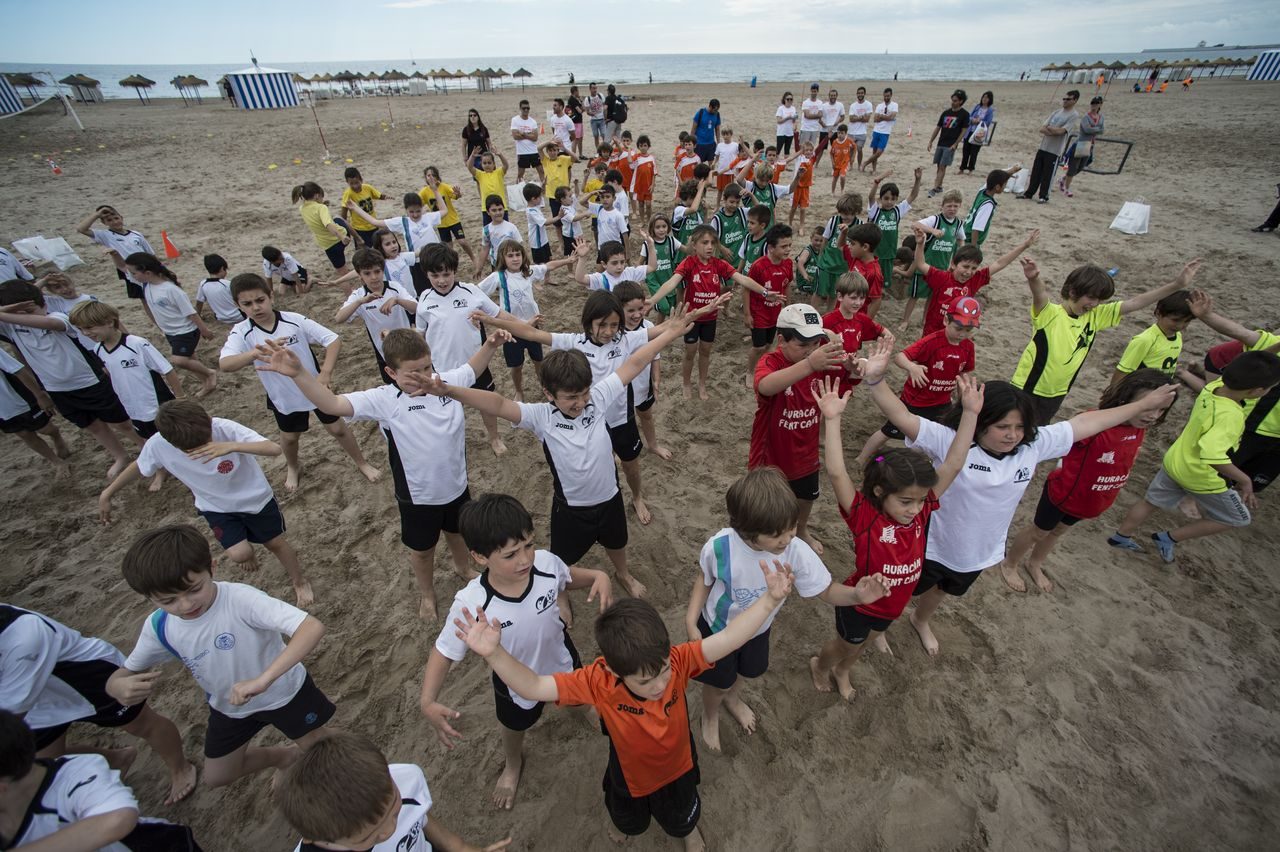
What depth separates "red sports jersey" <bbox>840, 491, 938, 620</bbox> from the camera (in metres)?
2.84

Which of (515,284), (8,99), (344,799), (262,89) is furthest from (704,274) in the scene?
(8,99)

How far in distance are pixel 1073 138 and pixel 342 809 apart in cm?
1884

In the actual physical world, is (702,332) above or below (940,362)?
below

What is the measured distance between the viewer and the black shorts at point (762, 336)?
20.6ft

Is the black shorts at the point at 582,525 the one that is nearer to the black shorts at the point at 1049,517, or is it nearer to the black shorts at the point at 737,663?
the black shorts at the point at 737,663

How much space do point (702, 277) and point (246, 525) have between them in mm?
4646

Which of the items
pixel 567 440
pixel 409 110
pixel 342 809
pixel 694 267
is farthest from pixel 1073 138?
pixel 409 110

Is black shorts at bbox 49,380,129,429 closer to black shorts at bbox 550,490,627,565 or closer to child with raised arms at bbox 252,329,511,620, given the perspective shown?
child with raised arms at bbox 252,329,511,620

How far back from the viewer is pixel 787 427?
380cm

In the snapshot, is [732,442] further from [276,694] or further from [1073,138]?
[1073,138]

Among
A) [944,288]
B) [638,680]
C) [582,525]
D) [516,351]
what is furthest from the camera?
[516,351]

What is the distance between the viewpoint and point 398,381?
3.28 m

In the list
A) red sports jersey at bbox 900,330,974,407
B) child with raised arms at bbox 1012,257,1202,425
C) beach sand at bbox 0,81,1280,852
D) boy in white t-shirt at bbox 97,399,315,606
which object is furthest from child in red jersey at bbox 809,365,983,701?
boy in white t-shirt at bbox 97,399,315,606

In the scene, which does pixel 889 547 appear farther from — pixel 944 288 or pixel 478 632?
pixel 944 288
